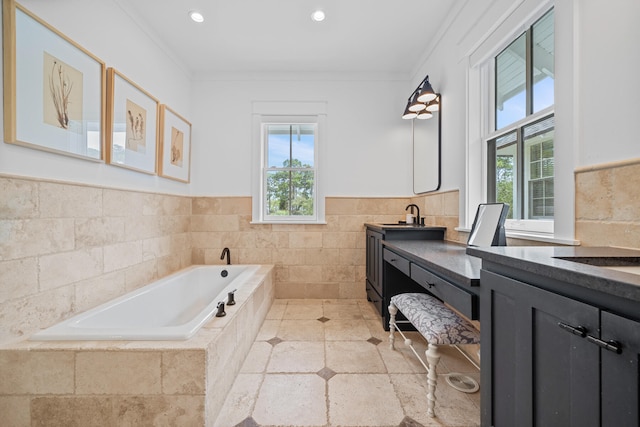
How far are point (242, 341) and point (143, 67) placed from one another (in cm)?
254

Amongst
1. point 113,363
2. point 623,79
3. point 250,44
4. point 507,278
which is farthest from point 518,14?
point 113,363

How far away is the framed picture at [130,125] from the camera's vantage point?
193 cm

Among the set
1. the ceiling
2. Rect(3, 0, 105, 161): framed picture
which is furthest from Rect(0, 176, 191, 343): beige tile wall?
the ceiling

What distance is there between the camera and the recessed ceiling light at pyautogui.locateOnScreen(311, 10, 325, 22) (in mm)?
2238

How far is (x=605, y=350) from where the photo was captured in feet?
1.87

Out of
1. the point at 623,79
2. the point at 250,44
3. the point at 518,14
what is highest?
the point at 250,44

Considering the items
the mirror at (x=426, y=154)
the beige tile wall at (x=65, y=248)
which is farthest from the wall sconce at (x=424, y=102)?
the beige tile wall at (x=65, y=248)

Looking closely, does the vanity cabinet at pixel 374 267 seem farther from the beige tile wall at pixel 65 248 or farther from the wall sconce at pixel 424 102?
the beige tile wall at pixel 65 248

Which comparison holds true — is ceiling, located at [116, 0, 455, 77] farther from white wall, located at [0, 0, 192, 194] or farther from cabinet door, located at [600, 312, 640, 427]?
cabinet door, located at [600, 312, 640, 427]

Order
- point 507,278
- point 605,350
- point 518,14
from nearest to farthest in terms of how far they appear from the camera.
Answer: point 605,350 → point 507,278 → point 518,14

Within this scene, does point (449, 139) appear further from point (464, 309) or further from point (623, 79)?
point (464, 309)

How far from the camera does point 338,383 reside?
164 cm

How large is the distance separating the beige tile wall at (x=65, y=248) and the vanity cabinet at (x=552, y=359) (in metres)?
2.22

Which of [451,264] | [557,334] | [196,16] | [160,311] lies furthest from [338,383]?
[196,16]
